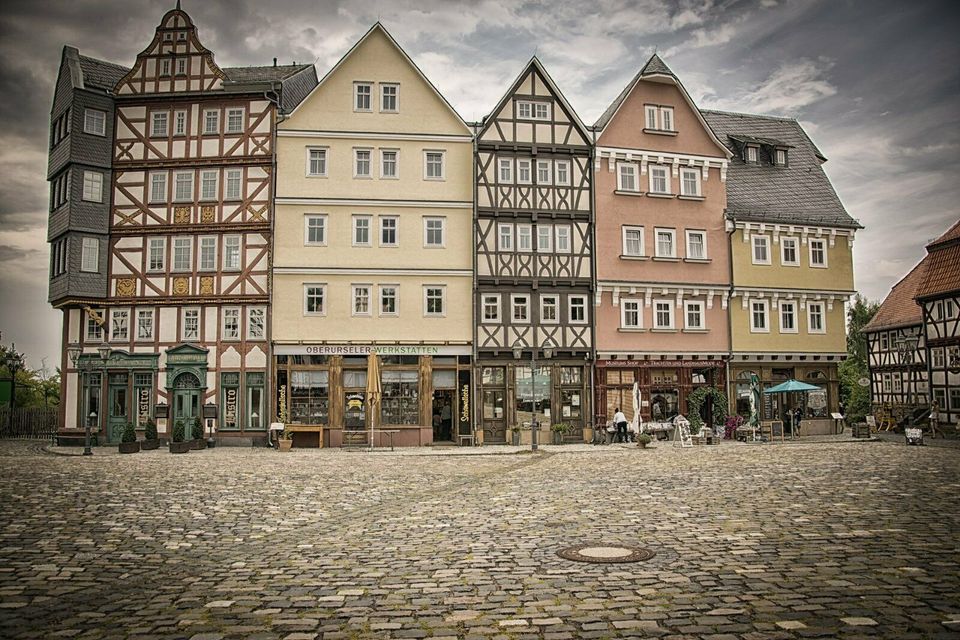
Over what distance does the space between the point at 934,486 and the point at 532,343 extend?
68.6ft

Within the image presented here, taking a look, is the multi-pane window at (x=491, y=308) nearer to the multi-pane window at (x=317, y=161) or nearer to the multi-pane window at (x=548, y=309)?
the multi-pane window at (x=548, y=309)

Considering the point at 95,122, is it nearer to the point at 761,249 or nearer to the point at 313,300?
the point at 313,300

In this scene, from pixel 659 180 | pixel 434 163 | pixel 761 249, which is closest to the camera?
pixel 434 163

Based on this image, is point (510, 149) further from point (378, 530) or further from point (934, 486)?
point (378, 530)

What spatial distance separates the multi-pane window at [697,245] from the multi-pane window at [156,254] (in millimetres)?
23685

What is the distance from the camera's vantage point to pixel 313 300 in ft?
113

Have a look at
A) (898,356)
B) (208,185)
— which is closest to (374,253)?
(208,185)

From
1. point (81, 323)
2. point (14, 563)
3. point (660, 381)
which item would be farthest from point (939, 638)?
point (81, 323)

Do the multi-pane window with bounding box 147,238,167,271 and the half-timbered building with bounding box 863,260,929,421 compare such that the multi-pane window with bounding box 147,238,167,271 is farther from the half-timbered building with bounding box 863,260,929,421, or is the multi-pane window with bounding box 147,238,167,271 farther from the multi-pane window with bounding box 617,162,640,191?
the half-timbered building with bounding box 863,260,929,421

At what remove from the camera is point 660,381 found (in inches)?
1443

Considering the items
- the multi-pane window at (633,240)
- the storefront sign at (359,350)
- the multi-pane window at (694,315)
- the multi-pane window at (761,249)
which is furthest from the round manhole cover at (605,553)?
the multi-pane window at (761,249)

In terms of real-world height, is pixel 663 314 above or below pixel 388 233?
below

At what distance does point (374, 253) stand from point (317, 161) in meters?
4.76

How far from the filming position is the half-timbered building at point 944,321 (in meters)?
38.2
